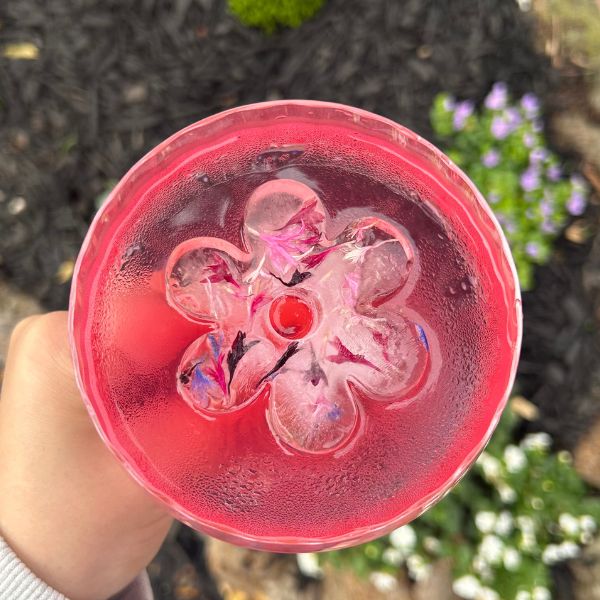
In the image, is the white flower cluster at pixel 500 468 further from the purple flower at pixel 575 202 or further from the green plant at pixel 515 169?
the purple flower at pixel 575 202

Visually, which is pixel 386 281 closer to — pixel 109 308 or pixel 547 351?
pixel 109 308

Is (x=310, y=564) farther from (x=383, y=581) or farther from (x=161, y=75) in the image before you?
(x=161, y=75)

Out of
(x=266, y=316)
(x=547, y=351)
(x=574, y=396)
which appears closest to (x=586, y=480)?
(x=574, y=396)

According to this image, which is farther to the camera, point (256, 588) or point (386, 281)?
point (256, 588)

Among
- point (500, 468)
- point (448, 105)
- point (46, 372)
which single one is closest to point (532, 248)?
point (448, 105)

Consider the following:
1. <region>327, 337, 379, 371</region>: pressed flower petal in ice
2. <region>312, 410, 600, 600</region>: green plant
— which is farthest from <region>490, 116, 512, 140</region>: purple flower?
<region>327, 337, 379, 371</region>: pressed flower petal in ice

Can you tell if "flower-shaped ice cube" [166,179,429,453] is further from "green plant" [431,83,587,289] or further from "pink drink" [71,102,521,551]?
"green plant" [431,83,587,289]

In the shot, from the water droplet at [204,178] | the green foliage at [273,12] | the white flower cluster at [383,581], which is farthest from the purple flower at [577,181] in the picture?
the water droplet at [204,178]
